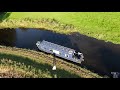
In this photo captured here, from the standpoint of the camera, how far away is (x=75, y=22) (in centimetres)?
1215

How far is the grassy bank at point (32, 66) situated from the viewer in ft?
37.2

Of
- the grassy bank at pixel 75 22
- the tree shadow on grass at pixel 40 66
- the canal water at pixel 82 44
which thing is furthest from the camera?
the canal water at pixel 82 44

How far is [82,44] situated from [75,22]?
0.89 metres

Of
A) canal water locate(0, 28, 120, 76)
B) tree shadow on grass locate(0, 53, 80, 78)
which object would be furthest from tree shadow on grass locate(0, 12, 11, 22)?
tree shadow on grass locate(0, 53, 80, 78)

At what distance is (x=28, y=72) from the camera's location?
11438mm

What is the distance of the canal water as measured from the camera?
38.1ft

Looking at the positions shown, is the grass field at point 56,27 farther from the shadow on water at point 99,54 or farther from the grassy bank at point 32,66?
the shadow on water at point 99,54

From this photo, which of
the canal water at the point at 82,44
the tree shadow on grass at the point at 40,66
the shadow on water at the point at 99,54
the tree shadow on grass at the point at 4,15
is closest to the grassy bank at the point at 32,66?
the tree shadow on grass at the point at 40,66

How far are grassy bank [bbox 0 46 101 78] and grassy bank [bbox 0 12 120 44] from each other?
110 centimetres

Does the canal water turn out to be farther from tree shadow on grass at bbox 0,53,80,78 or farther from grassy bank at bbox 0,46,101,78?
tree shadow on grass at bbox 0,53,80,78

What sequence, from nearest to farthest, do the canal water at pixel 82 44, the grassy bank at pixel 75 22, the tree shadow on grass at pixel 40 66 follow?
the tree shadow on grass at pixel 40 66 < the grassy bank at pixel 75 22 < the canal water at pixel 82 44

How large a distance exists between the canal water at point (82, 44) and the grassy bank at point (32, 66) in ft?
0.84

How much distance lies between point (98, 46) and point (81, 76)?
1397mm
